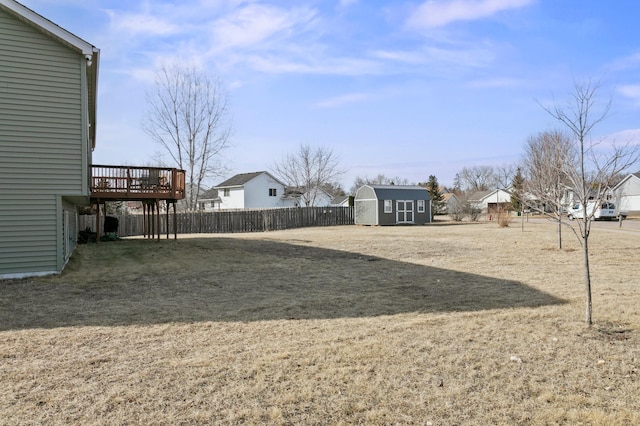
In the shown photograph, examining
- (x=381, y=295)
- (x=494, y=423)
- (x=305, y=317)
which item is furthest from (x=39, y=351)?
(x=381, y=295)

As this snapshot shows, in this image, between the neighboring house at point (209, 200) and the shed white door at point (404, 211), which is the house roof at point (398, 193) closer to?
the shed white door at point (404, 211)

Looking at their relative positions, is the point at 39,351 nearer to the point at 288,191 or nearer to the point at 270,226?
the point at 270,226

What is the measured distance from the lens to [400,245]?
1609cm

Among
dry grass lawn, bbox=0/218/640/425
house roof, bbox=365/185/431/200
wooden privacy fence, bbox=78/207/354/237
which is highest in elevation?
house roof, bbox=365/185/431/200

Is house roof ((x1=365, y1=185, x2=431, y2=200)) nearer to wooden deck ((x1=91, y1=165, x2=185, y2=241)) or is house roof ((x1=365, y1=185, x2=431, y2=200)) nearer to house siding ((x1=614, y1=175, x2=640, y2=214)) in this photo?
wooden deck ((x1=91, y1=165, x2=185, y2=241))

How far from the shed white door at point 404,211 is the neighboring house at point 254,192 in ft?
65.2

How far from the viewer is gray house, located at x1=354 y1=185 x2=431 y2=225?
34156 mm

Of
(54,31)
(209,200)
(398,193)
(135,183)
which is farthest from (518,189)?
(209,200)

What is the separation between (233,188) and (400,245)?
125ft

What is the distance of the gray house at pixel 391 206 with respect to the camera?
3416 centimetres

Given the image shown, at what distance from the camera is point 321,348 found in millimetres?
5113

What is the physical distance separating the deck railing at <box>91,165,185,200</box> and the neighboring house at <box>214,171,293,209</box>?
114ft

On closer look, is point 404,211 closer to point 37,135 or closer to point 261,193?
point 261,193

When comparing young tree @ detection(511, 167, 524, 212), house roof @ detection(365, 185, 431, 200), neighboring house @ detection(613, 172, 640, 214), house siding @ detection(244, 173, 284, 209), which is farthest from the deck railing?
neighboring house @ detection(613, 172, 640, 214)
